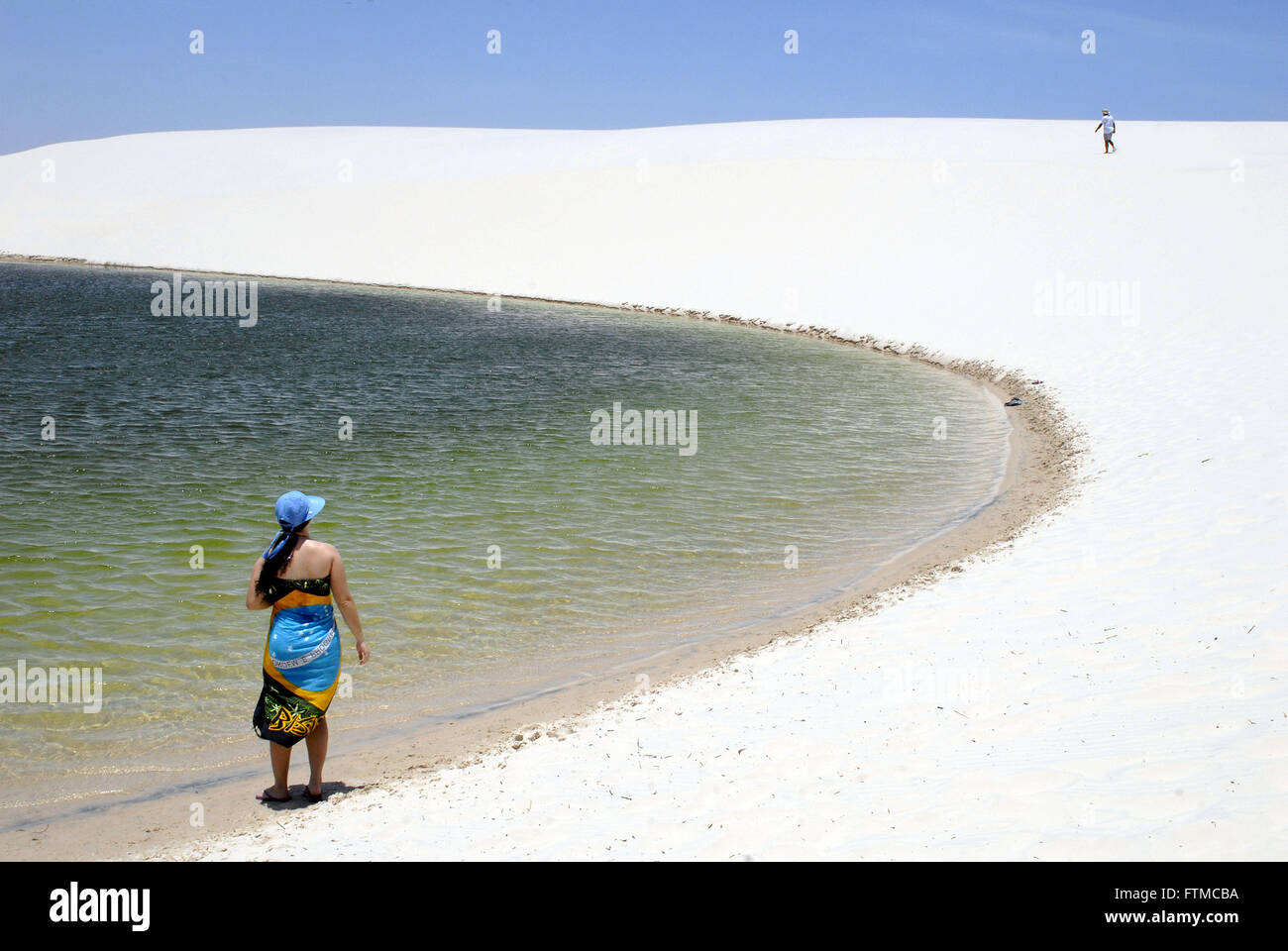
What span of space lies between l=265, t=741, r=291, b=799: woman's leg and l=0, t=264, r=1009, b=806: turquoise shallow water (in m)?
0.84

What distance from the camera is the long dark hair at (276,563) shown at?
5457mm

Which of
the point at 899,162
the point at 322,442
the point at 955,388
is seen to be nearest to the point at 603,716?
the point at 322,442

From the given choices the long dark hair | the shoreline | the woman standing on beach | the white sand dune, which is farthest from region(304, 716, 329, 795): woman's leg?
the long dark hair

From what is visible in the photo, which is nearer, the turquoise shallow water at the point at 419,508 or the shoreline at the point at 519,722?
the shoreline at the point at 519,722

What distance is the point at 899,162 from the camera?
45.9 m

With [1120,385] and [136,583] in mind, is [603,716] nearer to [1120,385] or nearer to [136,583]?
[136,583]

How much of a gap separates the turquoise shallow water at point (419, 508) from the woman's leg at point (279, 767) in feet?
2.76

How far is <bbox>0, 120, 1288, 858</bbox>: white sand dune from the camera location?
4738 millimetres

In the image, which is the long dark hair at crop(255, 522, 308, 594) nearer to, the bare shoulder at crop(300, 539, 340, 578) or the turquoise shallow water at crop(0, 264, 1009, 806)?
the bare shoulder at crop(300, 539, 340, 578)

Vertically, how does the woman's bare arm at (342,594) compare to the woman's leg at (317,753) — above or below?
above

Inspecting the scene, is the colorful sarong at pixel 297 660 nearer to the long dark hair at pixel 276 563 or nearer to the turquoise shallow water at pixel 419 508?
the long dark hair at pixel 276 563

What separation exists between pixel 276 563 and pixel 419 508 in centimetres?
619

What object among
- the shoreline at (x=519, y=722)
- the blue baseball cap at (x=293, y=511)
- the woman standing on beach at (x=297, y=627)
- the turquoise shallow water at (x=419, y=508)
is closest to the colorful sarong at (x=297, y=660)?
the woman standing on beach at (x=297, y=627)

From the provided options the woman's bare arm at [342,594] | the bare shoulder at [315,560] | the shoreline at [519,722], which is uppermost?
the bare shoulder at [315,560]
